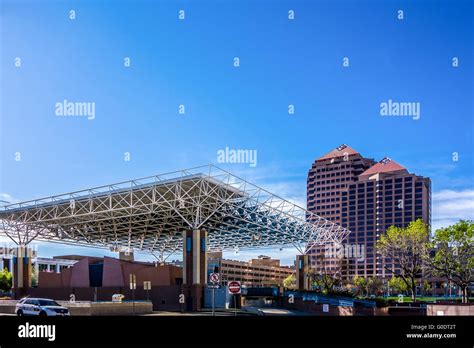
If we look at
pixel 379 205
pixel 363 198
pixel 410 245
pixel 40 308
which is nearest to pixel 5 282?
pixel 410 245

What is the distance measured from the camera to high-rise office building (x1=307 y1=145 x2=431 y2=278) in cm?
14050

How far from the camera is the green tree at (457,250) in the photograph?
55.1 meters

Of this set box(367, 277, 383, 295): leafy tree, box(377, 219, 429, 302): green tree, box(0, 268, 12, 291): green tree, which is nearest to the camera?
box(377, 219, 429, 302): green tree

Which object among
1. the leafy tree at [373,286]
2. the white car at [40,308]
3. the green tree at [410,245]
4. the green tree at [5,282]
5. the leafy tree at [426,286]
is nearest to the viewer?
the white car at [40,308]

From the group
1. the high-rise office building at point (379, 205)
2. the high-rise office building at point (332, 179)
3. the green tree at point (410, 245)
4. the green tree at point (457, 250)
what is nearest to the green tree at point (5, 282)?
the high-rise office building at point (332, 179)

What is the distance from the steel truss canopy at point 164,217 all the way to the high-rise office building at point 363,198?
5278 centimetres

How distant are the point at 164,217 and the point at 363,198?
10336 cm

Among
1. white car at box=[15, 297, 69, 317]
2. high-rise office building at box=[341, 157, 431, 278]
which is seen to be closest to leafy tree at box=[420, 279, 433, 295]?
high-rise office building at box=[341, 157, 431, 278]

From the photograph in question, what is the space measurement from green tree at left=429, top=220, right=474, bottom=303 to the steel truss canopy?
49.0 ft

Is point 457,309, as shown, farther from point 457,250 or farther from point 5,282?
point 5,282

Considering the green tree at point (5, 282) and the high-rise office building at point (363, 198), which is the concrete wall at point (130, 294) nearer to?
the green tree at point (5, 282)

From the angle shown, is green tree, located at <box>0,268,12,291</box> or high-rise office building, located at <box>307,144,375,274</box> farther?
high-rise office building, located at <box>307,144,375,274</box>

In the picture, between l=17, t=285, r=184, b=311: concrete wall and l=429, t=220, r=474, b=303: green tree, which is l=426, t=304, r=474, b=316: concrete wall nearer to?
l=429, t=220, r=474, b=303: green tree

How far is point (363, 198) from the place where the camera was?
6329 inches
